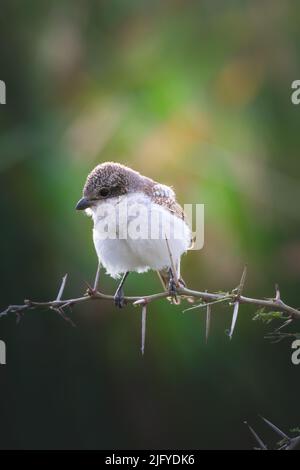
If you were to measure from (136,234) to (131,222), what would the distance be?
64 mm

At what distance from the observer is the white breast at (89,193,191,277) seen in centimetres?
388

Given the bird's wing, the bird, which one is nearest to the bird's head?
the bird

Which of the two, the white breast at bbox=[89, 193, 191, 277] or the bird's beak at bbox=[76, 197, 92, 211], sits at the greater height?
the bird's beak at bbox=[76, 197, 92, 211]

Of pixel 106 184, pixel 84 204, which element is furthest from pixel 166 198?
pixel 84 204

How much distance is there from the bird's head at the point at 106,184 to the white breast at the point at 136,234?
5 centimetres

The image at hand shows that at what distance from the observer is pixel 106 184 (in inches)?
160

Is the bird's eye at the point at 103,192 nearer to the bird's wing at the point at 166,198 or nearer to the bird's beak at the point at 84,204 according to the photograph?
the bird's beak at the point at 84,204

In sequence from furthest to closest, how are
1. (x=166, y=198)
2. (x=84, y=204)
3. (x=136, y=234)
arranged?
(x=166, y=198) → (x=84, y=204) → (x=136, y=234)

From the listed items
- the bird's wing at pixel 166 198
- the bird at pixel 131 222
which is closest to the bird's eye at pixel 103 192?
the bird at pixel 131 222

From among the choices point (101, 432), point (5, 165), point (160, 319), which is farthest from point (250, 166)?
point (101, 432)

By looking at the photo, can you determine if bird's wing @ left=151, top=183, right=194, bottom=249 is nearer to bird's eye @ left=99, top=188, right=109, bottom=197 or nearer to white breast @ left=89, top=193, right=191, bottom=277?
white breast @ left=89, top=193, right=191, bottom=277

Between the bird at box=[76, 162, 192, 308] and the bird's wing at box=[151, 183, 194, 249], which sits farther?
the bird's wing at box=[151, 183, 194, 249]

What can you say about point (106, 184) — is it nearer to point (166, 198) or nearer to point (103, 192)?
point (103, 192)

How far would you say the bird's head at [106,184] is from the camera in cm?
405
